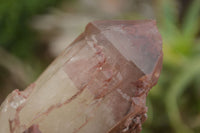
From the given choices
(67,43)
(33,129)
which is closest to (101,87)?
(33,129)

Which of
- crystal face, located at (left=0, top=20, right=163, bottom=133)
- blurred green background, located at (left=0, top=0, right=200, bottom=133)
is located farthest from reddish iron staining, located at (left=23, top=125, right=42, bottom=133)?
blurred green background, located at (left=0, top=0, right=200, bottom=133)

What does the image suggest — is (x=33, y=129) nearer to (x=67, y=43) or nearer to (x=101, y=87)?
(x=101, y=87)

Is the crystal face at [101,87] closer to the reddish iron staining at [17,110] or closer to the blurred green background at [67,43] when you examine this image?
the reddish iron staining at [17,110]

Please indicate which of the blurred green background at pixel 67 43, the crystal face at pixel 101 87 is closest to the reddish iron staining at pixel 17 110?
the crystal face at pixel 101 87

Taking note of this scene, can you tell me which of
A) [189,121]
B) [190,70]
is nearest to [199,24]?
[190,70]

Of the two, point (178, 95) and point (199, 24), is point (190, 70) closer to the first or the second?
point (178, 95)

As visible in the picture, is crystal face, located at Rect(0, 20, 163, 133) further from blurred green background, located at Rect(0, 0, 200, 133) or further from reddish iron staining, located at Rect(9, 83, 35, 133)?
blurred green background, located at Rect(0, 0, 200, 133)

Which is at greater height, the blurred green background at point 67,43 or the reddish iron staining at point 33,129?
the reddish iron staining at point 33,129
